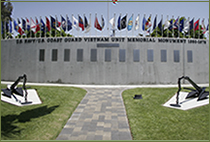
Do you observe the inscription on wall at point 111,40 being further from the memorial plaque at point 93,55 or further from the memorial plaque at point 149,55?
the memorial plaque at point 93,55

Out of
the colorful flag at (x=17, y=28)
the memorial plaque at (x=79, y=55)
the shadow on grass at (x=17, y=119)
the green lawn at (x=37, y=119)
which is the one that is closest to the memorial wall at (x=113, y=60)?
the memorial plaque at (x=79, y=55)

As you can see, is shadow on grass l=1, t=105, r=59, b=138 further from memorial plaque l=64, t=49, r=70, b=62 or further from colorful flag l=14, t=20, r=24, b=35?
colorful flag l=14, t=20, r=24, b=35

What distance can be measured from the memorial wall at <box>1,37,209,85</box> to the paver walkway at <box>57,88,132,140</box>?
11.1 m

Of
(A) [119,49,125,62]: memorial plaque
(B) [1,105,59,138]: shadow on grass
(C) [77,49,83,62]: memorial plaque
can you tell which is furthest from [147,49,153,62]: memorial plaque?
(B) [1,105,59,138]: shadow on grass

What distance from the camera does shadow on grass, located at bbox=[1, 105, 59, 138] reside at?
630 centimetres

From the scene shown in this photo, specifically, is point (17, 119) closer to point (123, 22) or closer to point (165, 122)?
point (165, 122)

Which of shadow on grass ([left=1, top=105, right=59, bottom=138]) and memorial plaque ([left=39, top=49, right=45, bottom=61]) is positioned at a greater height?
memorial plaque ([left=39, top=49, right=45, bottom=61])

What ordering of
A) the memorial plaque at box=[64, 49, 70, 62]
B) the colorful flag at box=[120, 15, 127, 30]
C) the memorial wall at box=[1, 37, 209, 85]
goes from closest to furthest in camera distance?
the colorful flag at box=[120, 15, 127, 30] < the memorial wall at box=[1, 37, 209, 85] < the memorial plaque at box=[64, 49, 70, 62]

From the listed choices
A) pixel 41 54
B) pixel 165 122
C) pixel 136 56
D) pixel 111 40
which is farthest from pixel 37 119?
pixel 136 56

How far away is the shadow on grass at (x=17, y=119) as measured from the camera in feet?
20.7

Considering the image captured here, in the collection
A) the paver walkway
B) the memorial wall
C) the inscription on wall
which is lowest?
the paver walkway

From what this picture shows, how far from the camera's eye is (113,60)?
20969 mm

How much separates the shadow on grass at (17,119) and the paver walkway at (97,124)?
1880 mm

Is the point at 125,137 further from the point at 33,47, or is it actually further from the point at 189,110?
the point at 33,47
